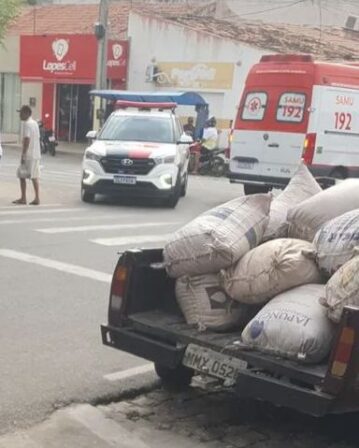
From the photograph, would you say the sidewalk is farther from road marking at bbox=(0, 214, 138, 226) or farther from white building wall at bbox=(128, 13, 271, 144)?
road marking at bbox=(0, 214, 138, 226)

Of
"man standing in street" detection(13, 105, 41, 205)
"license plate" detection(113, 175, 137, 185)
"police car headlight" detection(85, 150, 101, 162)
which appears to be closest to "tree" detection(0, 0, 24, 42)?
"police car headlight" detection(85, 150, 101, 162)

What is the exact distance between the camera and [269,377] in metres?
4.04

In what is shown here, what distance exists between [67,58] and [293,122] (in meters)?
17.9

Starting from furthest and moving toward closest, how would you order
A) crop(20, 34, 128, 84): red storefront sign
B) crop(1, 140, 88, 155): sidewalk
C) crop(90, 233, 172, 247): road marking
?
crop(1, 140, 88, 155): sidewalk
crop(20, 34, 128, 84): red storefront sign
crop(90, 233, 172, 247): road marking

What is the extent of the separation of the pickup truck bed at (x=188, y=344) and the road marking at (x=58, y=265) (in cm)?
341

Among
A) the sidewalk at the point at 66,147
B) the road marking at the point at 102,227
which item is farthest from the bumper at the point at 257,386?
the sidewalk at the point at 66,147

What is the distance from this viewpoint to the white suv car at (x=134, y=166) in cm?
1456

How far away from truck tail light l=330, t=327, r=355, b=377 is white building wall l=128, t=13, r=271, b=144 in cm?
2355

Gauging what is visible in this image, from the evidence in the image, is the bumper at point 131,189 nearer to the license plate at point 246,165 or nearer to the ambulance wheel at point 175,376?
the license plate at point 246,165

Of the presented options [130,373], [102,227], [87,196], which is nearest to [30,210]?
[87,196]

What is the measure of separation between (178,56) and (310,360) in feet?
83.5

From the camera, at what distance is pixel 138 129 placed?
1553cm

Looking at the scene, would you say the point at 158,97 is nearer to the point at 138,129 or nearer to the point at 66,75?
the point at 66,75

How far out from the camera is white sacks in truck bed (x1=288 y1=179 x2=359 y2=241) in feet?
15.9
